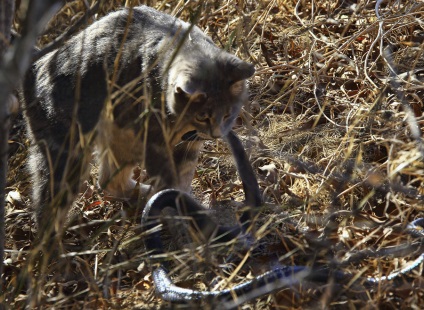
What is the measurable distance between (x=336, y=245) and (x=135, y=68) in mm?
1566

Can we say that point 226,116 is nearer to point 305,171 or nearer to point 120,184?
point 305,171

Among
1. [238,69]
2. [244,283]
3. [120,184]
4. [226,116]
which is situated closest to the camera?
[244,283]

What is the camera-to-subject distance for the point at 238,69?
3715 millimetres

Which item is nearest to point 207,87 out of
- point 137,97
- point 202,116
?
point 202,116

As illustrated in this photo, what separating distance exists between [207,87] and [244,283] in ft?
4.21

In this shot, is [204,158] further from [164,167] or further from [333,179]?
[333,179]

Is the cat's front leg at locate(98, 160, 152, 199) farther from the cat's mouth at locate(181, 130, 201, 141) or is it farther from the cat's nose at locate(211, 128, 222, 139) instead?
the cat's nose at locate(211, 128, 222, 139)

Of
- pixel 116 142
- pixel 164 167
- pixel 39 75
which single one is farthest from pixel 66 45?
pixel 164 167

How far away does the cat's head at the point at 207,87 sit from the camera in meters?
3.71

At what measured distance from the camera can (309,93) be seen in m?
4.68

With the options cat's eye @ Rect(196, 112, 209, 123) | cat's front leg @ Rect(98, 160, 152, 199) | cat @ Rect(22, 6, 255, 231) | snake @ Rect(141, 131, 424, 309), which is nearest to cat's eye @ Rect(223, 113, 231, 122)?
cat @ Rect(22, 6, 255, 231)

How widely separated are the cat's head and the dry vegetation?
250 millimetres

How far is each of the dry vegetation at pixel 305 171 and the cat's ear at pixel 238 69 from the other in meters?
0.28

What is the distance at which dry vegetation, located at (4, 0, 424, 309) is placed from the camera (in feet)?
9.43
